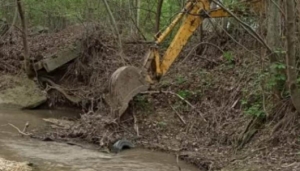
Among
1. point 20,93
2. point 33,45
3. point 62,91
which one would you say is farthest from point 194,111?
point 33,45

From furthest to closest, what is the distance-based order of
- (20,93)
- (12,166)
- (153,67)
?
(20,93) < (153,67) < (12,166)

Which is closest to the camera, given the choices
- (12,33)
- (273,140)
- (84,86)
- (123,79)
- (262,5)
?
(273,140)

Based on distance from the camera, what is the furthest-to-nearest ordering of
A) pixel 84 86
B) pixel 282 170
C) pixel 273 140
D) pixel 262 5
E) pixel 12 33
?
pixel 12 33 → pixel 84 86 → pixel 262 5 → pixel 273 140 → pixel 282 170

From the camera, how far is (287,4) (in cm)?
750

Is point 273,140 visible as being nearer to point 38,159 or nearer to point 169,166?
point 169,166

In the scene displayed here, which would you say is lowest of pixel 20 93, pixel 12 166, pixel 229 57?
pixel 20 93

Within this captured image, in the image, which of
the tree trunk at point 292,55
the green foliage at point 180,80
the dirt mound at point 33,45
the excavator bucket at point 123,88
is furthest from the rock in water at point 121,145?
the dirt mound at point 33,45

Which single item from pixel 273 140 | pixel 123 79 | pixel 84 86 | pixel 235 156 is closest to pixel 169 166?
pixel 235 156

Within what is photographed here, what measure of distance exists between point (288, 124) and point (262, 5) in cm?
289

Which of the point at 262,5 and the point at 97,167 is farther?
the point at 262,5

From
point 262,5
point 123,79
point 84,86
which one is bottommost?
point 84,86

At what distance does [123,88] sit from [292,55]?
14.4 ft

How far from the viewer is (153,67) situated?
12.0 meters

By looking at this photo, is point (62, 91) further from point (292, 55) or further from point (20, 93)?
point (292, 55)
